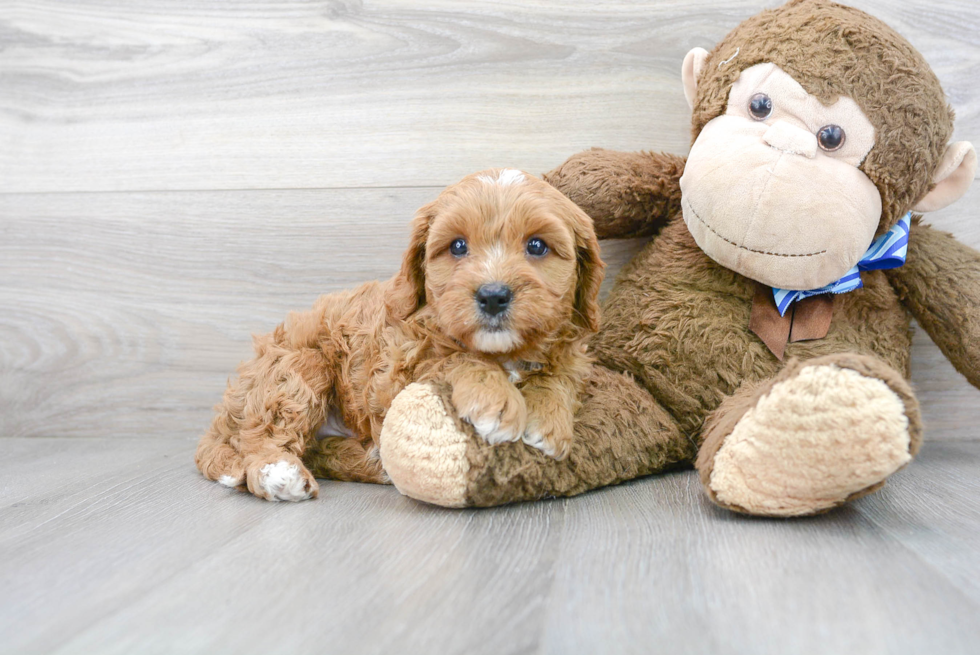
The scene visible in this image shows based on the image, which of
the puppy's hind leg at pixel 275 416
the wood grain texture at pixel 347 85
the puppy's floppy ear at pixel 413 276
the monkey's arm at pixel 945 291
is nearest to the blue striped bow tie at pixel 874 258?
the monkey's arm at pixel 945 291

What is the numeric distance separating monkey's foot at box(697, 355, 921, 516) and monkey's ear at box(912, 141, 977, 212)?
0.67 m

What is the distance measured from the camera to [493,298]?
1336mm

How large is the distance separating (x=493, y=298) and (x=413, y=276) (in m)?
0.27

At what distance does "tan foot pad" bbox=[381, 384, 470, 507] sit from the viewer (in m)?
1.36

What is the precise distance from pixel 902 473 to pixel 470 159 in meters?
1.42

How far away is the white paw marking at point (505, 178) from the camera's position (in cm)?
145

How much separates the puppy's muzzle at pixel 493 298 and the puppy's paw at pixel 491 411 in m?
0.15

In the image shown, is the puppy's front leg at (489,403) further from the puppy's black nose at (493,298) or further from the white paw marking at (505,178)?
the white paw marking at (505,178)

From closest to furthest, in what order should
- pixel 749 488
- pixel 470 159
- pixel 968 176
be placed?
pixel 749 488 → pixel 968 176 → pixel 470 159

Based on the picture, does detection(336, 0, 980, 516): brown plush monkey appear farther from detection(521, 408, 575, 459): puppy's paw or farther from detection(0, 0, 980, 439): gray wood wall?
detection(0, 0, 980, 439): gray wood wall

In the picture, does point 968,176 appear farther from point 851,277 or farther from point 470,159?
point 470,159

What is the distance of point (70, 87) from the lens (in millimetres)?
2271

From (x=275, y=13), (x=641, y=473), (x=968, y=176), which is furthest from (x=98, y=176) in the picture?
(x=968, y=176)

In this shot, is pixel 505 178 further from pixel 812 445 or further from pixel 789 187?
pixel 812 445
